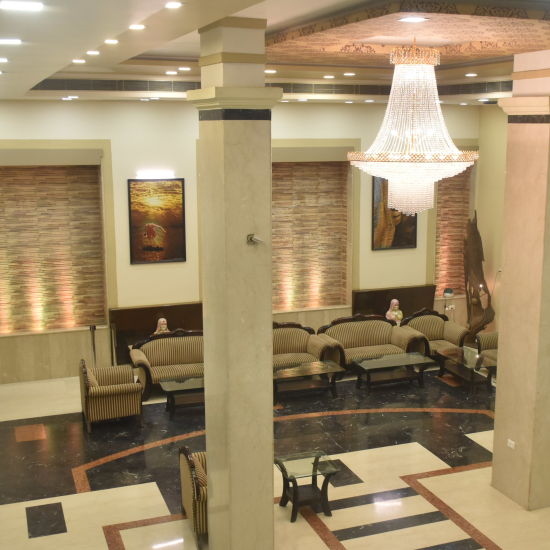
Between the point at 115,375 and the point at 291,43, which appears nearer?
the point at 291,43

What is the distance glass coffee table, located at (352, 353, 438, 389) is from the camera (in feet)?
42.4

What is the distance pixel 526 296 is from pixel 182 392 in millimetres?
5496

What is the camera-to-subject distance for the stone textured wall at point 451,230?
645 inches

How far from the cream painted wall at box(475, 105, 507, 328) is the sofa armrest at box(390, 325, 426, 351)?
2.54m

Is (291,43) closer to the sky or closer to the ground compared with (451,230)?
closer to the sky

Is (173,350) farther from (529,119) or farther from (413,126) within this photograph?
(529,119)

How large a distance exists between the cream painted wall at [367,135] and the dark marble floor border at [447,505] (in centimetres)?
597

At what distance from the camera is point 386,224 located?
15.5 metres

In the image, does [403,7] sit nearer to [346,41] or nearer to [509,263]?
[346,41]

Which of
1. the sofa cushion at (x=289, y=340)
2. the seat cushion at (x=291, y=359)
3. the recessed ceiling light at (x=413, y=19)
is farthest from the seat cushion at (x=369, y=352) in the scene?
the recessed ceiling light at (x=413, y=19)

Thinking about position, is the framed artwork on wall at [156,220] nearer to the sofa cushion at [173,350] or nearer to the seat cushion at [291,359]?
the sofa cushion at [173,350]

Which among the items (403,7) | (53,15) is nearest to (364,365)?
(403,7)

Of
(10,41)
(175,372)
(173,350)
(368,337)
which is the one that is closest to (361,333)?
(368,337)

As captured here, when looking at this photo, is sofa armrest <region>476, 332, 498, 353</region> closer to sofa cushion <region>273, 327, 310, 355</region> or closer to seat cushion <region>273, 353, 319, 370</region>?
seat cushion <region>273, 353, 319, 370</region>
